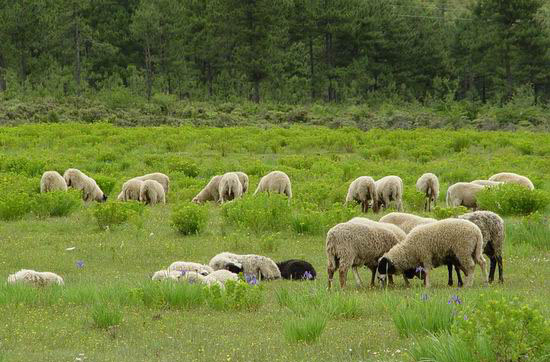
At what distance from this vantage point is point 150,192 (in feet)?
67.5

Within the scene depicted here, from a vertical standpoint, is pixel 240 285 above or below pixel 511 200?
above

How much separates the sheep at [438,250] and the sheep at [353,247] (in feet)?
0.99

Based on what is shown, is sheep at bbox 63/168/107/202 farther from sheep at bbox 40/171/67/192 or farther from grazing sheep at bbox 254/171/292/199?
grazing sheep at bbox 254/171/292/199

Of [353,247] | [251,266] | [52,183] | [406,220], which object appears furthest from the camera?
[52,183]

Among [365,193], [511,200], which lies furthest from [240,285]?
[511,200]

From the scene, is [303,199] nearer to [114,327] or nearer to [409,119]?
[114,327]

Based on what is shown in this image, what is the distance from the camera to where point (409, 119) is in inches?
2121

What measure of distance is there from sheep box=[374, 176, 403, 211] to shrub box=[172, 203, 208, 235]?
5059 mm

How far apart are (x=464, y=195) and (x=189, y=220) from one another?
6878 millimetres

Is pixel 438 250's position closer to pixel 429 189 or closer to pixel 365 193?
pixel 365 193

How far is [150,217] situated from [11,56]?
5337 centimetres

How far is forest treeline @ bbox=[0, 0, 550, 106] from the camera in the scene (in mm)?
63500

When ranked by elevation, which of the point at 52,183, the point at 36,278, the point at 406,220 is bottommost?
the point at 36,278

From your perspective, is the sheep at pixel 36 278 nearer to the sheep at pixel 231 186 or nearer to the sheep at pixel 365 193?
the sheep at pixel 365 193
